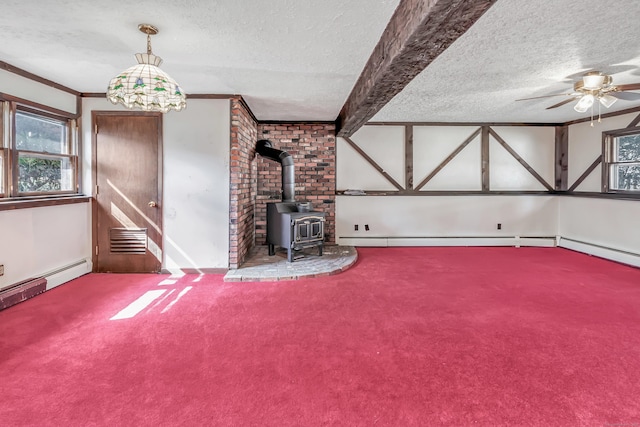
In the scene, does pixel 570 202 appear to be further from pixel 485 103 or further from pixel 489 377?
pixel 489 377

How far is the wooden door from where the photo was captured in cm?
438

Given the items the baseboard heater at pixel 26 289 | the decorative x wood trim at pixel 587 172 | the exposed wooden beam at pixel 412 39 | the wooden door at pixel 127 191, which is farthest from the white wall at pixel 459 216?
the baseboard heater at pixel 26 289

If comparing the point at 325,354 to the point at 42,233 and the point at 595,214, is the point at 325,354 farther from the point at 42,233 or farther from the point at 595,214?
the point at 595,214

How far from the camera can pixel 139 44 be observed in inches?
110

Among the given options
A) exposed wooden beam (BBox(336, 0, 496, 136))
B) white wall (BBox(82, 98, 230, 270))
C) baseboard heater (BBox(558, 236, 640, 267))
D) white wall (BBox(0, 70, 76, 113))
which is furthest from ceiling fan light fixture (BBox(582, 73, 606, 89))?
white wall (BBox(0, 70, 76, 113))

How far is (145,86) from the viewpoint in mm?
2340

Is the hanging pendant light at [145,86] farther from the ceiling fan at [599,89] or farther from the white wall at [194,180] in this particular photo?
the ceiling fan at [599,89]

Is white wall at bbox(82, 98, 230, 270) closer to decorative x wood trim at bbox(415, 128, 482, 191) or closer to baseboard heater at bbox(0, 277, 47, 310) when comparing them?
baseboard heater at bbox(0, 277, 47, 310)

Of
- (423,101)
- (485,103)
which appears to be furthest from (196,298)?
(485,103)

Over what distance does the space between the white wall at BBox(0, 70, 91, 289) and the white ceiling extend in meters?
0.24

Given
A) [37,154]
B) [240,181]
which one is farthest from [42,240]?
[240,181]

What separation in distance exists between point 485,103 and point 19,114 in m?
6.07

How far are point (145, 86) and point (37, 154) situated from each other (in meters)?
2.52

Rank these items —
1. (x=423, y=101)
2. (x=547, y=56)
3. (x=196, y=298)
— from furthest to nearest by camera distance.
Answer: (x=423, y=101), (x=196, y=298), (x=547, y=56)
